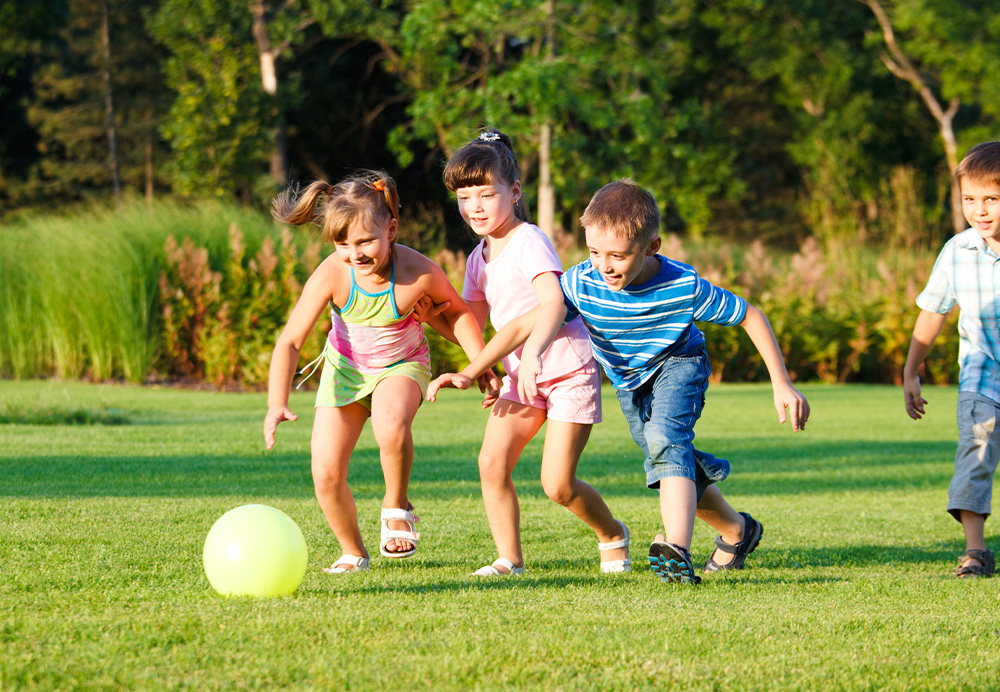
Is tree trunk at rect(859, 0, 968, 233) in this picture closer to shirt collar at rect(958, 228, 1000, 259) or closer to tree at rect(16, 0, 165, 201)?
tree at rect(16, 0, 165, 201)

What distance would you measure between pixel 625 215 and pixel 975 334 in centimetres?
183

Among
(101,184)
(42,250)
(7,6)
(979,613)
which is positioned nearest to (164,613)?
(979,613)

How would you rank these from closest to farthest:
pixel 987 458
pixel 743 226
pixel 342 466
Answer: pixel 342 466, pixel 987 458, pixel 743 226

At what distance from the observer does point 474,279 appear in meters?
4.66

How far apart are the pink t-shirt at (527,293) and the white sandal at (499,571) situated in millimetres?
767

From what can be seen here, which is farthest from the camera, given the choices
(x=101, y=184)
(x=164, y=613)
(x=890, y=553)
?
(x=101, y=184)

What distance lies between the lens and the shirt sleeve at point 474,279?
4.64m

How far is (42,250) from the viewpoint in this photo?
48.2 feet

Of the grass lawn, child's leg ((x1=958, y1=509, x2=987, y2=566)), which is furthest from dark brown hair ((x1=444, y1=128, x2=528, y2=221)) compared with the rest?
child's leg ((x1=958, y1=509, x2=987, y2=566))

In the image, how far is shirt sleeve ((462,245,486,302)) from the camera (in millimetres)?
4641

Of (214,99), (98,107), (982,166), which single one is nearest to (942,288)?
(982,166)

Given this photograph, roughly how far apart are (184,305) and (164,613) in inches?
437

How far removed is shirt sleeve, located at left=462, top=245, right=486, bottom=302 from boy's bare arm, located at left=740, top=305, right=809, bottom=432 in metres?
1.15

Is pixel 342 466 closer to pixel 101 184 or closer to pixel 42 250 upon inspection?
pixel 42 250
